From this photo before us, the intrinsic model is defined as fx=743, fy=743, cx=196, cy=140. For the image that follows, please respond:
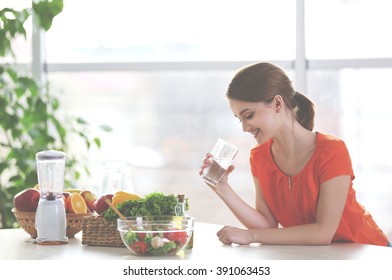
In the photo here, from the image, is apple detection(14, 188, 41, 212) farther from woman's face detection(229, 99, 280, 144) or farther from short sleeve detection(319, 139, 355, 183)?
short sleeve detection(319, 139, 355, 183)

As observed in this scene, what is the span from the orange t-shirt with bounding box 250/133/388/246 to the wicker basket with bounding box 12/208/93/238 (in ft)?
2.24

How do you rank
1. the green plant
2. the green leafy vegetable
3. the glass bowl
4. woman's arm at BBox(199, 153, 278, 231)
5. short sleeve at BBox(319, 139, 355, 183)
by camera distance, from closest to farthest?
1. the glass bowl
2. the green leafy vegetable
3. short sleeve at BBox(319, 139, 355, 183)
4. woman's arm at BBox(199, 153, 278, 231)
5. the green plant

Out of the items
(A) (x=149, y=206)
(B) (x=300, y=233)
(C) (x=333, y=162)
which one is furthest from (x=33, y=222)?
(C) (x=333, y=162)

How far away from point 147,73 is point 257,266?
2.66 metres

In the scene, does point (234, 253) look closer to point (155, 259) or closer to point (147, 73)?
point (155, 259)

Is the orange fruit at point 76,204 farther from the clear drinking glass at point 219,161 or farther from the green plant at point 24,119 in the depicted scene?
the green plant at point 24,119

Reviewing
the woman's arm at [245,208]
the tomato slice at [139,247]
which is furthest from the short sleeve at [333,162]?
the tomato slice at [139,247]

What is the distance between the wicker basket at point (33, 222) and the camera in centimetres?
253

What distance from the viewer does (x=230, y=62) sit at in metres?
4.32

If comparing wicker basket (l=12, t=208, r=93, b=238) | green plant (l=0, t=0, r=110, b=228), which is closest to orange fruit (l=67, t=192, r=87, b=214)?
wicker basket (l=12, t=208, r=93, b=238)

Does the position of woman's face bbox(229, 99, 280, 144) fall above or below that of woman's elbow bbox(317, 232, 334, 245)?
above

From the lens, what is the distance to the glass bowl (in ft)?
7.04

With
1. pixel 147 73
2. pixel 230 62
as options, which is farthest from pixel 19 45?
pixel 230 62

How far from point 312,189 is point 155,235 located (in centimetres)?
67
